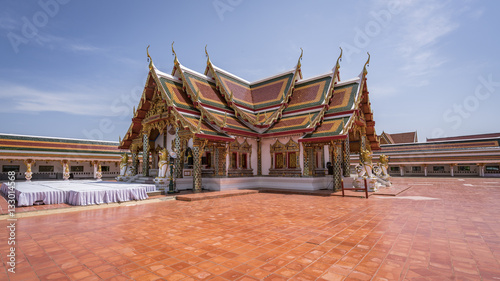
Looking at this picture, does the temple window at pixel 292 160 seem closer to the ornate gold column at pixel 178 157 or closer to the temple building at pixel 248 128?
the temple building at pixel 248 128

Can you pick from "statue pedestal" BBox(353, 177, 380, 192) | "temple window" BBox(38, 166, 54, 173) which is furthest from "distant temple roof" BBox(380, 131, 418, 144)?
"temple window" BBox(38, 166, 54, 173)

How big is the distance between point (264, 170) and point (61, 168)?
24.0 meters

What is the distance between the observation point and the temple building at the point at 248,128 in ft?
41.3

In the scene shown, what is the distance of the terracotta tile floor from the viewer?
3182mm

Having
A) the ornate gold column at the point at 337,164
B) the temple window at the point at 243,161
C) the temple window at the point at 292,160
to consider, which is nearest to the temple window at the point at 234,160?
the temple window at the point at 243,161

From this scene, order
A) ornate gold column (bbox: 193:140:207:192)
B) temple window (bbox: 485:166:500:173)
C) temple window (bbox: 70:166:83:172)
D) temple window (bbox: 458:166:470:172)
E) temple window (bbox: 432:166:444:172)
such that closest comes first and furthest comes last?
ornate gold column (bbox: 193:140:207:192)
temple window (bbox: 70:166:83:172)
temple window (bbox: 485:166:500:173)
temple window (bbox: 458:166:470:172)
temple window (bbox: 432:166:444:172)

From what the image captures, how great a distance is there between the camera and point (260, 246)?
423 cm

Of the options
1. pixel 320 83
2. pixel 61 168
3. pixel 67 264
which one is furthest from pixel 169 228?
pixel 61 168

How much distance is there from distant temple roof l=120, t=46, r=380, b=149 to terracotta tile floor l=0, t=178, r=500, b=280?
6.00 meters

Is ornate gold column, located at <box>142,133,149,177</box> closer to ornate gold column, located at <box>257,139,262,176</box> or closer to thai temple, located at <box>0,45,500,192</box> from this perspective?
thai temple, located at <box>0,45,500,192</box>

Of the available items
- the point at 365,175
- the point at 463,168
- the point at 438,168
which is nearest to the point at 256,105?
the point at 365,175

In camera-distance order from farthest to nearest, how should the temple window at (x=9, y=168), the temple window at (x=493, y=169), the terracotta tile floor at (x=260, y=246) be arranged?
the temple window at (x=493, y=169)
the temple window at (x=9, y=168)
the terracotta tile floor at (x=260, y=246)

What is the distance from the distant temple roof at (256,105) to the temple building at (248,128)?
5 centimetres

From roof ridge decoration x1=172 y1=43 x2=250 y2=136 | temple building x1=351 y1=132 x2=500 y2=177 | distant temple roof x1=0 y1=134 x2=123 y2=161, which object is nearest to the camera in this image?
roof ridge decoration x1=172 y1=43 x2=250 y2=136
